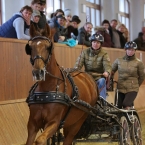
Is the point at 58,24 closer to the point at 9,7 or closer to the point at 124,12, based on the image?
the point at 9,7

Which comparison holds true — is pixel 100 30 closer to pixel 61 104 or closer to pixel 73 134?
pixel 73 134

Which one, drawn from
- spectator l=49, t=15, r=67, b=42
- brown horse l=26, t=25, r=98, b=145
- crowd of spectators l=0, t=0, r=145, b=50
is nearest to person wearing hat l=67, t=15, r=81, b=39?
crowd of spectators l=0, t=0, r=145, b=50

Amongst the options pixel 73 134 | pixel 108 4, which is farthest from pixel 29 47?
pixel 108 4

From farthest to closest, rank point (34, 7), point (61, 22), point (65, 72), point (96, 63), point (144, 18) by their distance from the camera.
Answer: point (144, 18) < point (61, 22) < point (34, 7) < point (96, 63) < point (65, 72)

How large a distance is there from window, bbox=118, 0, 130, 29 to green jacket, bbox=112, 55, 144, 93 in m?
9.89

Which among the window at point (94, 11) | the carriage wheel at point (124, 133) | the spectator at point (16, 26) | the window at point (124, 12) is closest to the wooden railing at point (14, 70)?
the spectator at point (16, 26)

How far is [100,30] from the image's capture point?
11.0 meters

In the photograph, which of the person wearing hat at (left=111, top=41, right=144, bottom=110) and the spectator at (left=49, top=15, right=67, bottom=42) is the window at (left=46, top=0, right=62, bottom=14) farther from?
the person wearing hat at (left=111, top=41, right=144, bottom=110)

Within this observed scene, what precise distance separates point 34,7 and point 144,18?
38.7 ft

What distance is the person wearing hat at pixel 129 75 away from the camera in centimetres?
681

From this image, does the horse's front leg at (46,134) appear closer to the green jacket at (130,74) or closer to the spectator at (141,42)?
the green jacket at (130,74)

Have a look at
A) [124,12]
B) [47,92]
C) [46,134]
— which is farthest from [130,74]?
[124,12]

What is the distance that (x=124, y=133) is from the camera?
560 cm

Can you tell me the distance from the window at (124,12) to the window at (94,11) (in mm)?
1580
